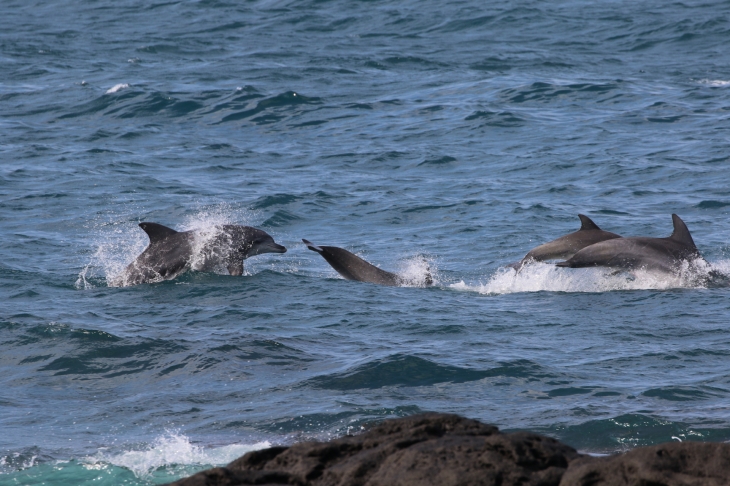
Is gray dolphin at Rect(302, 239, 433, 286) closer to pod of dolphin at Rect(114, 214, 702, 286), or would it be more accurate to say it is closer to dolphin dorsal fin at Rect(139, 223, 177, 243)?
pod of dolphin at Rect(114, 214, 702, 286)

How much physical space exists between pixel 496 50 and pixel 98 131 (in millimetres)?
13439

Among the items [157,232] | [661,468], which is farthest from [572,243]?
[661,468]

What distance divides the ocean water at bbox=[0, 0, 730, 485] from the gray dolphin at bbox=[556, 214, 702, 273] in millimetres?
280

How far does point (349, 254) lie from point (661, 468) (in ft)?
29.0

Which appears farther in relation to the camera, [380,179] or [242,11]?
[242,11]

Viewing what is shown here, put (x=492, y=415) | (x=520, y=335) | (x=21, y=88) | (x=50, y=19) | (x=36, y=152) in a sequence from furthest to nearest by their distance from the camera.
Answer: (x=50, y=19) < (x=21, y=88) < (x=36, y=152) < (x=520, y=335) < (x=492, y=415)

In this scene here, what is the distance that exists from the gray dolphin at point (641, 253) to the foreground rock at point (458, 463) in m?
7.76

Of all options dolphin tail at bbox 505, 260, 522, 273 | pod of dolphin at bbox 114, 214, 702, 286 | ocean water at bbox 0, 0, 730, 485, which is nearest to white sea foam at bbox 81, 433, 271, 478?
ocean water at bbox 0, 0, 730, 485

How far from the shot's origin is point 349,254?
13625mm

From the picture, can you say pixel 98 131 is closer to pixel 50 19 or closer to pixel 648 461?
pixel 50 19

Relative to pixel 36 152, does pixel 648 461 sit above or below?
above

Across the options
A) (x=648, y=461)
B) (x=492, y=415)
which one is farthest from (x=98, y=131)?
(x=648, y=461)

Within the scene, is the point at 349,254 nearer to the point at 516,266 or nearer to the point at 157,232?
the point at 516,266

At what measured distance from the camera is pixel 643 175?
20.0 m
